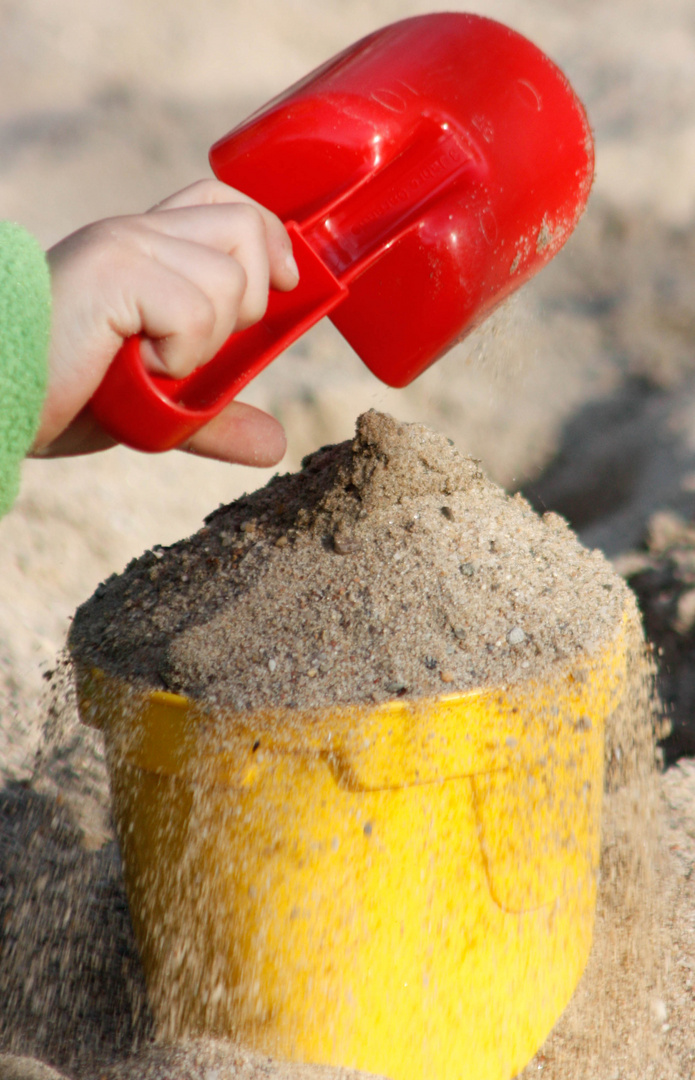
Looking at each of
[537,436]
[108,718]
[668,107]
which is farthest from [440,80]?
[668,107]

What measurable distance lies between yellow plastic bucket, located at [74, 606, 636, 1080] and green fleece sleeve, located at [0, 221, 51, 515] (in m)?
0.28

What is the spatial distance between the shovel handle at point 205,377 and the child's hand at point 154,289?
0.02 metres

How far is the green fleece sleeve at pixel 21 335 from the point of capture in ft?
2.31

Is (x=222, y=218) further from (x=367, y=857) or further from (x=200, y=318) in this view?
(x=367, y=857)

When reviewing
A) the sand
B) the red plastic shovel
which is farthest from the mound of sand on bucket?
Answer: the red plastic shovel

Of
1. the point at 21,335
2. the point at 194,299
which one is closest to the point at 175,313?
the point at 194,299

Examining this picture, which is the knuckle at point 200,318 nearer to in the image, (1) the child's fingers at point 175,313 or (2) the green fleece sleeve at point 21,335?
(1) the child's fingers at point 175,313

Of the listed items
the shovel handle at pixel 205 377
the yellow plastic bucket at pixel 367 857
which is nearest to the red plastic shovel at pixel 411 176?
the shovel handle at pixel 205 377

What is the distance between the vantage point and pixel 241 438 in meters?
0.97

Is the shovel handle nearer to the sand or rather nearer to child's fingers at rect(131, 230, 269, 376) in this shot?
child's fingers at rect(131, 230, 269, 376)

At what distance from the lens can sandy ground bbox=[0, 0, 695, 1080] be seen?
47.7 inches

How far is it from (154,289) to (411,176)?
0.38 metres

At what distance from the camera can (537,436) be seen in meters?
3.32

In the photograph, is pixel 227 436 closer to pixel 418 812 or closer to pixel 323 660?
pixel 323 660
